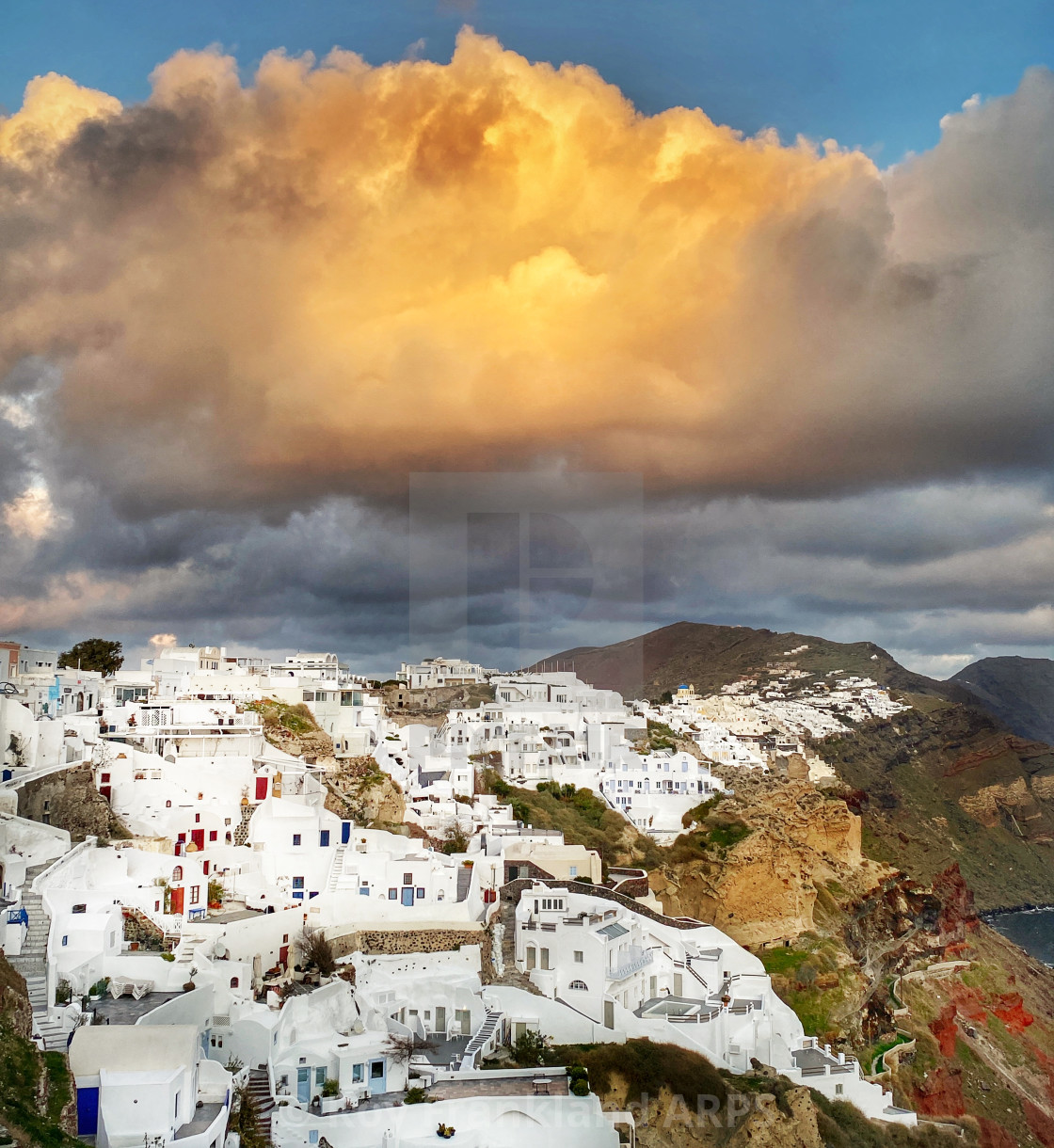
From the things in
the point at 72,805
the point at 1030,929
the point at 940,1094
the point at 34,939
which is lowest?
the point at 1030,929

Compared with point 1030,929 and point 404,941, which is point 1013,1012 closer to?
point 1030,929

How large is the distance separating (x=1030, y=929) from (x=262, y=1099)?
4403cm

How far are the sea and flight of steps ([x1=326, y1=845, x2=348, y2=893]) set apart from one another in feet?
112

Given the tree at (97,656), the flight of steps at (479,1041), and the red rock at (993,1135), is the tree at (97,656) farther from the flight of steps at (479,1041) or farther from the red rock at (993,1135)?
the red rock at (993,1135)

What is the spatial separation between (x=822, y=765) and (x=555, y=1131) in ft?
100

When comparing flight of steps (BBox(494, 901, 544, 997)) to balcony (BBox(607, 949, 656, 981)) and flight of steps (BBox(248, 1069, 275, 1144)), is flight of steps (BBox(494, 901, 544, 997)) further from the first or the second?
flight of steps (BBox(248, 1069, 275, 1144))

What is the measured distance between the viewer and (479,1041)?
40.9ft

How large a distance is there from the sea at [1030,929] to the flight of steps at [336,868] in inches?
1340

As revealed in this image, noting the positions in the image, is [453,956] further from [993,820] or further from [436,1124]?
[993,820]

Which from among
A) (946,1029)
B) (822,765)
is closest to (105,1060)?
(946,1029)

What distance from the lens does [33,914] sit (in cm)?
1148

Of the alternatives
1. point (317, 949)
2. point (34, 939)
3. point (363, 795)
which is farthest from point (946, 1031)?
point (34, 939)

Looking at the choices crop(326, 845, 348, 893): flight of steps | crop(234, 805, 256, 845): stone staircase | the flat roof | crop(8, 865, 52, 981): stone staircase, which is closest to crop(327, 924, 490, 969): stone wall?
crop(326, 845, 348, 893): flight of steps

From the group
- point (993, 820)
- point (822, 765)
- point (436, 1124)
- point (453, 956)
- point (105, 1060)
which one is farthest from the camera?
point (993, 820)
